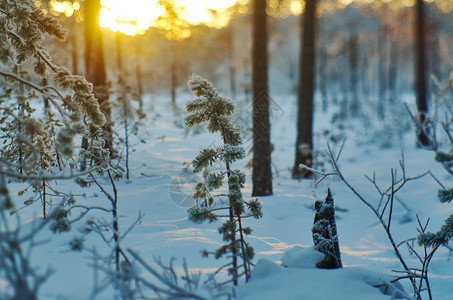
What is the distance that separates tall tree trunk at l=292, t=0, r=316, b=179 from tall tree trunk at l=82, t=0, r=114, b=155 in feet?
15.9

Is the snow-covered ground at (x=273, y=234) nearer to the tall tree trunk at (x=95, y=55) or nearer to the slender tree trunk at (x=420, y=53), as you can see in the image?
the tall tree trunk at (x=95, y=55)

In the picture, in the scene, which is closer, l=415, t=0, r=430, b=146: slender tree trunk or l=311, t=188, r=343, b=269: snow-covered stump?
l=311, t=188, r=343, b=269: snow-covered stump

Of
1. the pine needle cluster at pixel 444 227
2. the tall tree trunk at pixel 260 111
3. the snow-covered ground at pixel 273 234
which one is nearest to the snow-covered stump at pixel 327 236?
the snow-covered ground at pixel 273 234

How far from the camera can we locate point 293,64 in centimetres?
4181

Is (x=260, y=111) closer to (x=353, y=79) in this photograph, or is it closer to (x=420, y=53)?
(x=420, y=53)

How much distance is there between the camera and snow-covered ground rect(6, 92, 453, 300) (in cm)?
271

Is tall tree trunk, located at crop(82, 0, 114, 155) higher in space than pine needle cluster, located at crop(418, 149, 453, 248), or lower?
higher

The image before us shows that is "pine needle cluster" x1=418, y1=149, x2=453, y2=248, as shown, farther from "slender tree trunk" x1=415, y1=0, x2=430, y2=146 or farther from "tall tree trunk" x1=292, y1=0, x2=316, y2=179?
"slender tree trunk" x1=415, y1=0, x2=430, y2=146

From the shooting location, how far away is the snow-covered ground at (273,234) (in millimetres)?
2713

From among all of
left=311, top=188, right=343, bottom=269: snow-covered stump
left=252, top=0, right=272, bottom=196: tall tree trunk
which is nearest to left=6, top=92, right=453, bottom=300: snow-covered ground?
left=311, top=188, right=343, bottom=269: snow-covered stump

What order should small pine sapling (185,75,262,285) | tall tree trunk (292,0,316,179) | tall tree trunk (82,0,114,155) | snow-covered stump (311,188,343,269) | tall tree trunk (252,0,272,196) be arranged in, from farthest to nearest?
tall tree trunk (292,0,316,179) → tall tree trunk (82,0,114,155) → tall tree trunk (252,0,272,196) → snow-covered stump (311,188,343,269) → small pine sapling (185,75,262,285)

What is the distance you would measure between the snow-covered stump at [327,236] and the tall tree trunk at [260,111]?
3.33 meters

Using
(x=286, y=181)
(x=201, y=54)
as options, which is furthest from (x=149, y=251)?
(x=201, y=54)

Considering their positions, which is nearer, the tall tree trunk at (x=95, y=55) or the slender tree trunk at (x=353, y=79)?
the tall tree trunk at (x=95, y=55)
